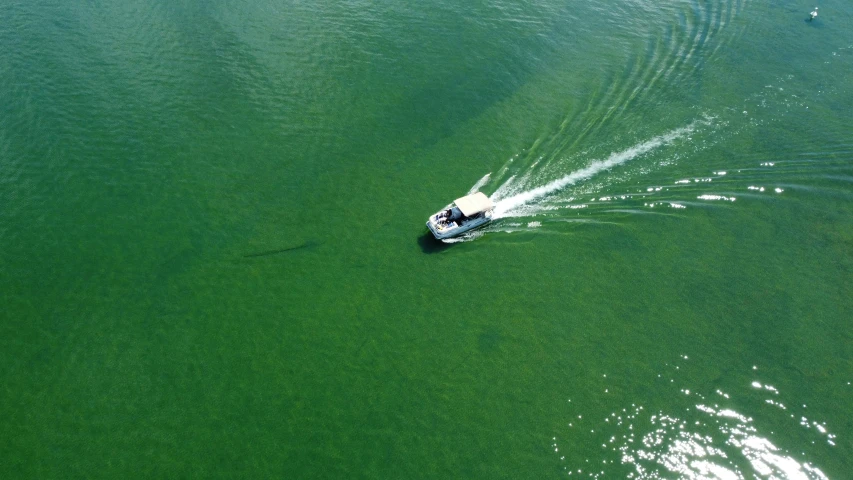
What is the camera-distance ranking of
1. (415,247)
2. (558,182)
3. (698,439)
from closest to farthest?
(698,439) → (415,247) → (558,182)

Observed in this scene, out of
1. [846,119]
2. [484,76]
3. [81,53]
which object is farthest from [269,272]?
[846,119]

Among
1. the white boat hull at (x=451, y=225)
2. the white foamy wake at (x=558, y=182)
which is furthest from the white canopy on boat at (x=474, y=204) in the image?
the white foamy wake at (x=558, y=182)

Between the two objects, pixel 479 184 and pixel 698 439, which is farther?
pixel 479 184

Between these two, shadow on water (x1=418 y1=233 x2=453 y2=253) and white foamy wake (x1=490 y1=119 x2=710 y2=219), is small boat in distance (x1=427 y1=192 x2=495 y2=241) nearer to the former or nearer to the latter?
shadow on water (x1=418 y1=233 x2=453 y2=253)

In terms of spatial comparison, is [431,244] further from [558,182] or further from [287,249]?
[558,182]

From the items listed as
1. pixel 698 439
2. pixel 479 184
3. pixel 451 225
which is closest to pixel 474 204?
pixel 451 225

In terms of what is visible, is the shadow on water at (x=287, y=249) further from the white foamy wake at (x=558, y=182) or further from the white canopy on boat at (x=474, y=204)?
the white foamy wake at (x=558, y=182)

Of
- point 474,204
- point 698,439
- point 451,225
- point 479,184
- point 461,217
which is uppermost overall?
point 474,204
